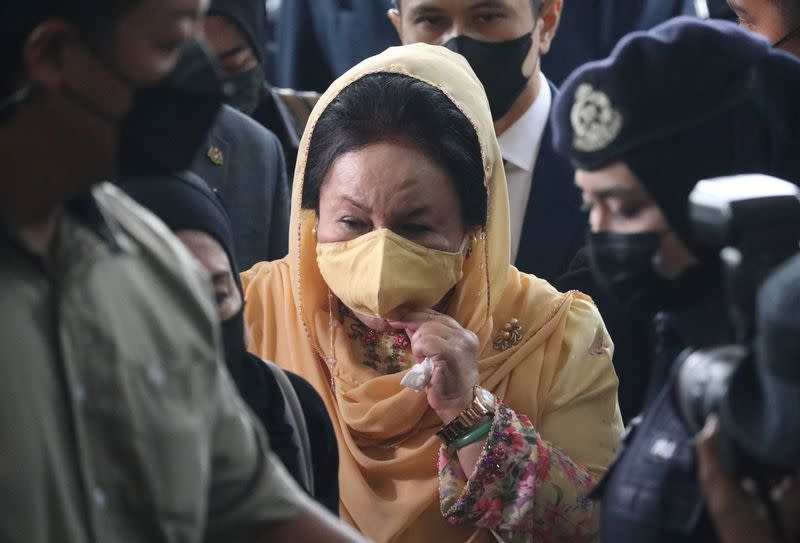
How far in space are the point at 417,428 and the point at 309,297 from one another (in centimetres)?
43

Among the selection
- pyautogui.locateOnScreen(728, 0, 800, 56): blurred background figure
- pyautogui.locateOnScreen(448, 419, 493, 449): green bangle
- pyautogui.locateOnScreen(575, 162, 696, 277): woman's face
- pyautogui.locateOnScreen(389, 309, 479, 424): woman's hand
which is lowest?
pyautogui.locateOnScreen(448, 419, 493, 449): green bangle

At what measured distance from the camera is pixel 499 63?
4.44 m

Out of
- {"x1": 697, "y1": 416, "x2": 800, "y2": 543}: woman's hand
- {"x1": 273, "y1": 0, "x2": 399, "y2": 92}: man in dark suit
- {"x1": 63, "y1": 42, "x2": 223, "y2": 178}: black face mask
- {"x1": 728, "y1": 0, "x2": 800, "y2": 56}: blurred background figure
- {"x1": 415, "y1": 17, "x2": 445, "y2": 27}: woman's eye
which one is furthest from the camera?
{"x1": 273, "y1": 0, "x2": 399, "y2": 92}: man in dark suit

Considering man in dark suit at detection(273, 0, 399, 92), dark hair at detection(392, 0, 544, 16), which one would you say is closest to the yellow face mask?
dark hair at detection(392, 0, 544, 16)

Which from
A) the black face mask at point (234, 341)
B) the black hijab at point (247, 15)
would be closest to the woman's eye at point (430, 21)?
the black hijab at point (247, 15)

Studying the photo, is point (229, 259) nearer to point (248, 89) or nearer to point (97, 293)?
point (97, 293)

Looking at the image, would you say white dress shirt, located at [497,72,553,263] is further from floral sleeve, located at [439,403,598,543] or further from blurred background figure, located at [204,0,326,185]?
floral sleeve, located at [439,403,598,543]

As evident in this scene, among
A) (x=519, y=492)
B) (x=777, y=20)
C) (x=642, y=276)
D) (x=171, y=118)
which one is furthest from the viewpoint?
(x=777, y=20)

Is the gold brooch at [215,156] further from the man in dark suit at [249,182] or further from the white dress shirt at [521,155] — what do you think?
the white dress shirt at [521,155]

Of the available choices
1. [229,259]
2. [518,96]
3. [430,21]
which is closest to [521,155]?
[518,96]

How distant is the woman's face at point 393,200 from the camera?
3189mm

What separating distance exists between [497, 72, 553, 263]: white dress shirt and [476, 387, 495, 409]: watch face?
110 cm

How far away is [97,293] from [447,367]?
1.45 m

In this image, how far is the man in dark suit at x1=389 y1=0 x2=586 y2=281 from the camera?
13.8ft
